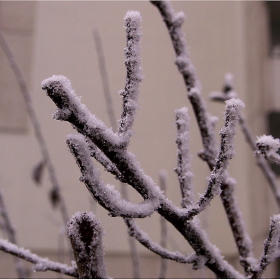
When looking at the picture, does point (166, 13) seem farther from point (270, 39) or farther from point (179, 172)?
point (270, 39)

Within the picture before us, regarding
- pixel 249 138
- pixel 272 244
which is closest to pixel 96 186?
pixel 272 244

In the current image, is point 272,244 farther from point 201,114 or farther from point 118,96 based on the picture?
point 118,96

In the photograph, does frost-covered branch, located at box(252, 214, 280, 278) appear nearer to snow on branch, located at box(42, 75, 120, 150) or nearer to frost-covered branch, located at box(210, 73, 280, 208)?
snow on branch, located at box(42, 75, 120, 150)

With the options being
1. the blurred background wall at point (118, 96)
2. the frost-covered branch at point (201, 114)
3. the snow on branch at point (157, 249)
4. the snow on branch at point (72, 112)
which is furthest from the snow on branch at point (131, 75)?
the blurred background wall at point (118, 96)

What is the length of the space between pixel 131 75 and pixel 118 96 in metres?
2.27

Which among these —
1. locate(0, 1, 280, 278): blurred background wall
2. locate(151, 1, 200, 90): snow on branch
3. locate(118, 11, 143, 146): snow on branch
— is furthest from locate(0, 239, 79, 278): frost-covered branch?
locate(0, 1, 280, 278): blurred background wall

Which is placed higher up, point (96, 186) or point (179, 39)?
point (179, 39)

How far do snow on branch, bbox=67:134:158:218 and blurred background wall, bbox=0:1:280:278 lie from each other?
2142 mm

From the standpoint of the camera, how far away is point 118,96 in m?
2.48

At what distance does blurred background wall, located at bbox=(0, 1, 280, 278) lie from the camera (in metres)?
2.44

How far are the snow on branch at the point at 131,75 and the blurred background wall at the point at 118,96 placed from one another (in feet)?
7.02

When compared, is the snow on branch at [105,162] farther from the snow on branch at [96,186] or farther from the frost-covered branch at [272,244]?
the frost-covered branch at [272,244]

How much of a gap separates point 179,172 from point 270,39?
2.48m

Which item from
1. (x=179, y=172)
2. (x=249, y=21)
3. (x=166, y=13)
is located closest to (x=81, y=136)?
(x=179, y=172)
